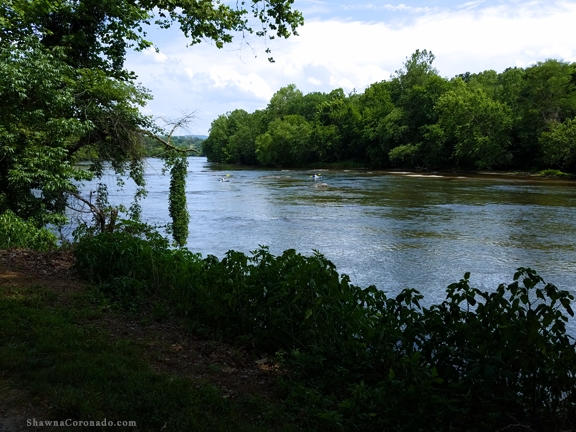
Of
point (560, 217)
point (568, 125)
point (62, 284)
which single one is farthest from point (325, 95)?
point (62, 284)

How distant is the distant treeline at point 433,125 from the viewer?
175ft

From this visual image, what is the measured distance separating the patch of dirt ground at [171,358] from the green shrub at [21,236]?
3.55m

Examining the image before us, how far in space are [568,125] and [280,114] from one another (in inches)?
2849

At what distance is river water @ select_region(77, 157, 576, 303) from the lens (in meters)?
13.7

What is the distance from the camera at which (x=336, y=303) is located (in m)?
4.97

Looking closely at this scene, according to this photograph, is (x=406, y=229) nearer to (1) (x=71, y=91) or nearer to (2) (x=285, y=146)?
(1) (x=71, y=91)

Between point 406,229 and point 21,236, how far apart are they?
14.7 m

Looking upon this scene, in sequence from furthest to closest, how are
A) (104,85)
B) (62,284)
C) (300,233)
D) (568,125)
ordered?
(568,125)
(300,233)
(104,85)
(62,284)

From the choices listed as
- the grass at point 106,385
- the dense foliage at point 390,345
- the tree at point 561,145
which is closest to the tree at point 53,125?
the dense foliage at point 390,345

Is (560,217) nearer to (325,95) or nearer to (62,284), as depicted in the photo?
(62,284)

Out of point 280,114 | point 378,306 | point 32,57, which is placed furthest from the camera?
point 280,114

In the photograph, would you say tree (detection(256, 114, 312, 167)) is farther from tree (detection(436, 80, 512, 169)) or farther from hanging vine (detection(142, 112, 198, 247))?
hanging vine (detection(142, 112, 198, 247))

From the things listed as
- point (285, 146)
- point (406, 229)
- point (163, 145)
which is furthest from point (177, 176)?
point (285, 146)

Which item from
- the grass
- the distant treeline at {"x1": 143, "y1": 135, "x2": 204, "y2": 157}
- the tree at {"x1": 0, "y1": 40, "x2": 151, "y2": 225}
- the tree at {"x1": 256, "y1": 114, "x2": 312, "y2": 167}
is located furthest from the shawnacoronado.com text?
the tree at {"x1": 256, "y1": 114, "x2": 312, "y2": 167}
